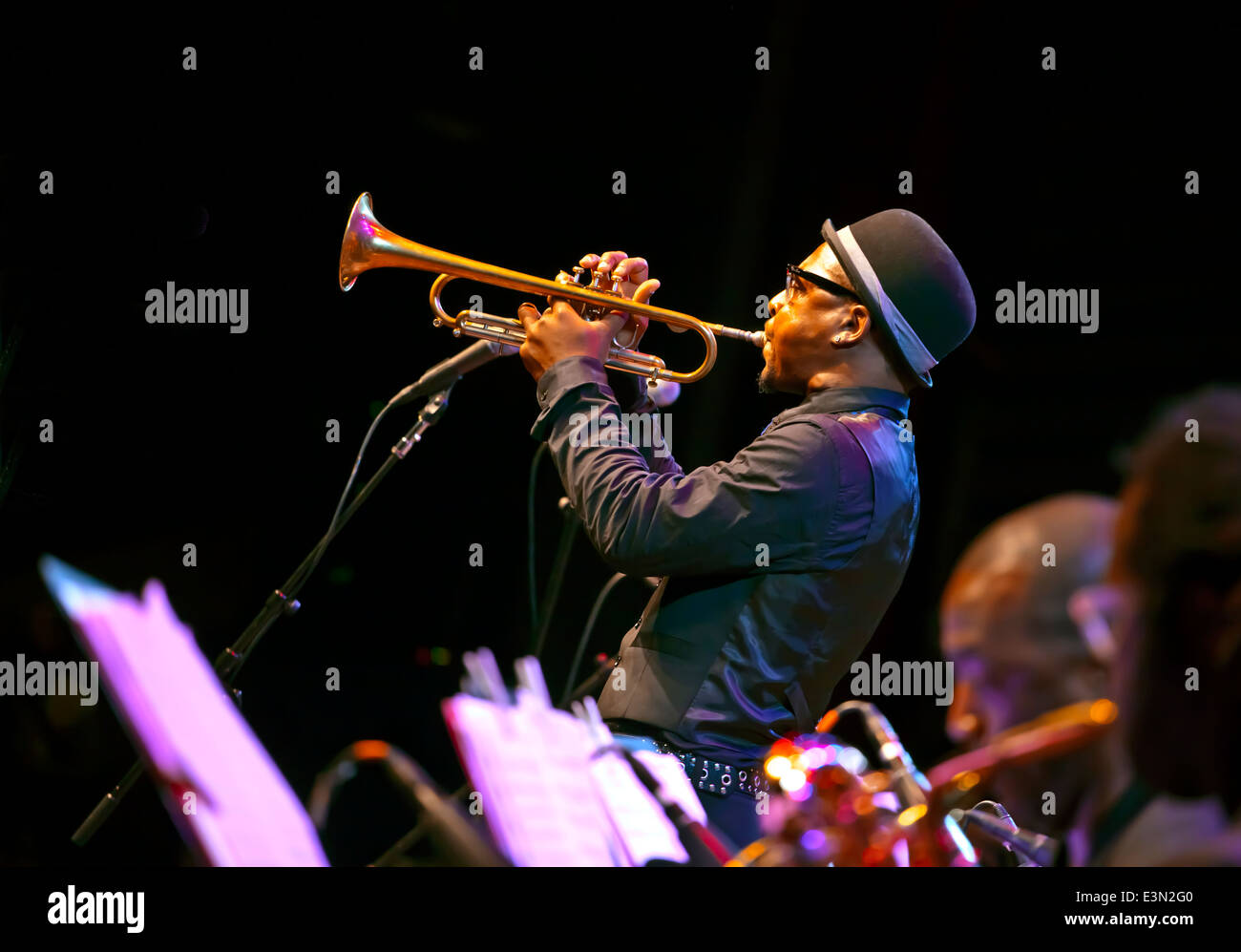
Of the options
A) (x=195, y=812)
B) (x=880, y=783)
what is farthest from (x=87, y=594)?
(x=880, y=783)

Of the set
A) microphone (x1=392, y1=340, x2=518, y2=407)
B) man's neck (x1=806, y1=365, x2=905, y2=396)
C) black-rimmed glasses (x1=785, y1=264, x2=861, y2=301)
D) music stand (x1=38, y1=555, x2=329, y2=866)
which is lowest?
music stand (x1=38, y1=555, x2=329, y2=866)

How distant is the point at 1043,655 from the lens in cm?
145

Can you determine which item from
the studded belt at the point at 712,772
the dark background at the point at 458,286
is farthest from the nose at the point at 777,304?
the dark background at the point at 458,286

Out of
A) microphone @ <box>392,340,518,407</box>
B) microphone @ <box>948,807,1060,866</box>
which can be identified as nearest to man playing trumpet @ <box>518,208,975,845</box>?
microphone @ <box>392,340,518,407</box>

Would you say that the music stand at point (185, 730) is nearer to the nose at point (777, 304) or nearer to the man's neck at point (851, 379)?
the man's neck at point (851, 379)

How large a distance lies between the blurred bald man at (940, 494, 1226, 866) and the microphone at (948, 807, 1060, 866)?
546 mm

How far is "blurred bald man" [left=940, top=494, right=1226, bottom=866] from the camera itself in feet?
4.38

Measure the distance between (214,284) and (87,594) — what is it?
11.4ft

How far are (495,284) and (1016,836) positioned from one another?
6.11 feet

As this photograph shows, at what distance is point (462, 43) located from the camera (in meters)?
4.61

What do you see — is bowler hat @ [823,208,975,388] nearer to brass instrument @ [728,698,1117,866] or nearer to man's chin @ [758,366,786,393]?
man's chin @ [758,366,786,393]

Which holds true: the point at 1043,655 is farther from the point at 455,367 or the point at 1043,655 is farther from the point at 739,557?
the point at 455,367

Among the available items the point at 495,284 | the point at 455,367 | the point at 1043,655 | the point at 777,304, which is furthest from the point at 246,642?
the point at 1043,655

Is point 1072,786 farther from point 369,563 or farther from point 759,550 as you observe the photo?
point 369,563
